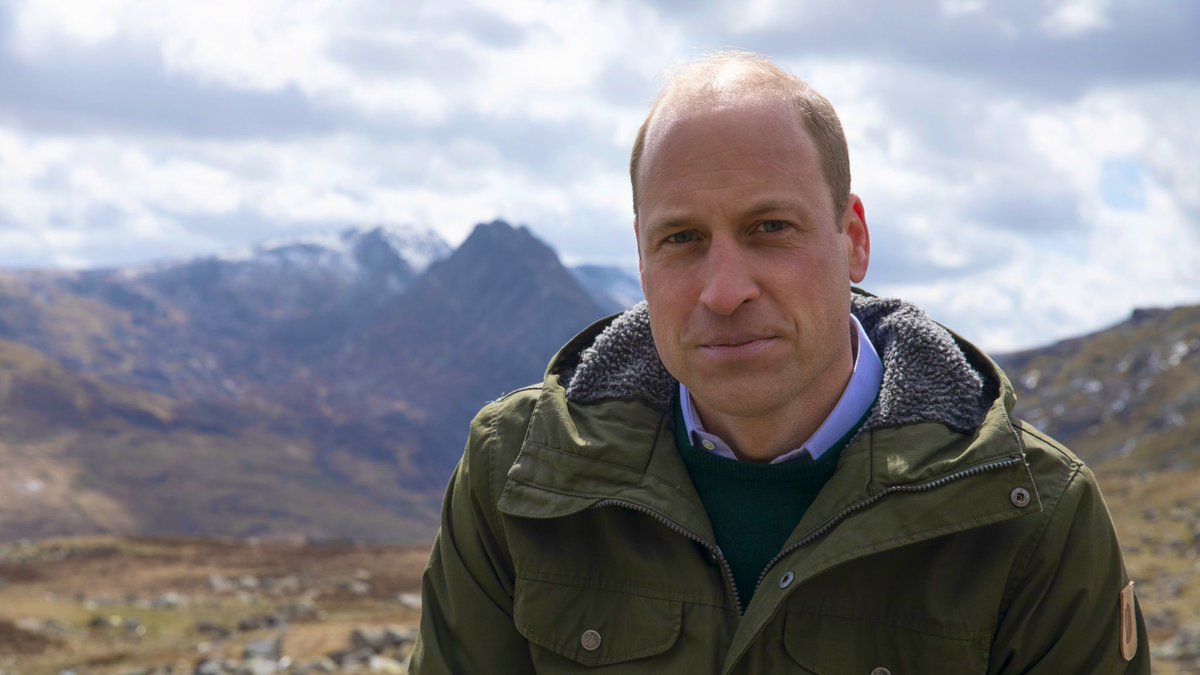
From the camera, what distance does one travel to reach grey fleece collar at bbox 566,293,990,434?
4277 millimetres

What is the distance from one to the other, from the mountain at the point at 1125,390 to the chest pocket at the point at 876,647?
119621 mm

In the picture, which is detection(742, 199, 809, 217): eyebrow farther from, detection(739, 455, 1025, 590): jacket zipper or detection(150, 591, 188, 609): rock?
detection(150, 591, 188, 609): rock

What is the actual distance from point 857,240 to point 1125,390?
529 ft

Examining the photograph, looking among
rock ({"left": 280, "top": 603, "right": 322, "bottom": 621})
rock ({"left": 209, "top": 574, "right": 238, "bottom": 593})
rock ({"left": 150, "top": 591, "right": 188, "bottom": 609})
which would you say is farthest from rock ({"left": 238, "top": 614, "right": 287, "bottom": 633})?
rock ({"left": 209, "top": 574, "right": 238, "bottom": 593})

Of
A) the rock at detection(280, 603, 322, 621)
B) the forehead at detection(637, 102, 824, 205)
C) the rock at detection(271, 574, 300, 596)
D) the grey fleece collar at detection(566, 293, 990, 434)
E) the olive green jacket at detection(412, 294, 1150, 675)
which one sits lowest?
the rock at detection(271, 574, 300, 596)

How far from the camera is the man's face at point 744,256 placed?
163 inches

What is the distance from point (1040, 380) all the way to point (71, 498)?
511ft

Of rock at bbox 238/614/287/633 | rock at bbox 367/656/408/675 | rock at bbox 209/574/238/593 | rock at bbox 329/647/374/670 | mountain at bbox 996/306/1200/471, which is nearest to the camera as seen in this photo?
rock at bbox 367/656/408/675

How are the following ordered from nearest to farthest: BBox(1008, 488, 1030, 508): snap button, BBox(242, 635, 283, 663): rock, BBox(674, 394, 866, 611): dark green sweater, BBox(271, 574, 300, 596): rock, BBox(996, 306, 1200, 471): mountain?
BBox(1008, 488, 1030, 508): snap button
BBox(674, 394, 866, 611): dark green sweater
BBox(242, 635, 283, 663): rock
BBox(271, 574, 300, 596): rock
BBox(996, 306, 1200, 471): mountain

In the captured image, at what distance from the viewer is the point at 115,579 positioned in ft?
155

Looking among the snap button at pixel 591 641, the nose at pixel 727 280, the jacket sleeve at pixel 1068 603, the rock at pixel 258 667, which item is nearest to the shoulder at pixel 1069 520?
the jacket sleeve at pixel 1068 603

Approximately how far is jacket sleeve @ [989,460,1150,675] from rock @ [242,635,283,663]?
23.0 metres

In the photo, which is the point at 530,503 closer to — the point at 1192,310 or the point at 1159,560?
the point at 1159,560

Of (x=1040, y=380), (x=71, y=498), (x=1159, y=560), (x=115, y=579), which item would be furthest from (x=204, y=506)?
(x=1159, y=560)
